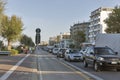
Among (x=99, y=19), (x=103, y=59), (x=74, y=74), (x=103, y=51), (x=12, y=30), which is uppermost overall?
(x=99, y=19)

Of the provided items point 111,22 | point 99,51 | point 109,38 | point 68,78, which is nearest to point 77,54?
point 109,38

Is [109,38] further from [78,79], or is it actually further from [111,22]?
[111,22]

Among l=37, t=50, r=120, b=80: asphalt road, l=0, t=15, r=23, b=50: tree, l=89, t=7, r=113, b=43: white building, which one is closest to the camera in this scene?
l=37, t=50, r=120, b=80: asphalt road

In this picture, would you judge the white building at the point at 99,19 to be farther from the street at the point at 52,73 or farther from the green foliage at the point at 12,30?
the street at the point at 52,73

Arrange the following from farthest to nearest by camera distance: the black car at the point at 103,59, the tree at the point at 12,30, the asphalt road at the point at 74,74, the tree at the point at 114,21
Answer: the tree at the point at 12,30 < the tree at the point at 114,21 < the black car at the point at 103,59 < the asphalt road at the point at 74,74

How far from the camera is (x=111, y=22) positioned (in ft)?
256

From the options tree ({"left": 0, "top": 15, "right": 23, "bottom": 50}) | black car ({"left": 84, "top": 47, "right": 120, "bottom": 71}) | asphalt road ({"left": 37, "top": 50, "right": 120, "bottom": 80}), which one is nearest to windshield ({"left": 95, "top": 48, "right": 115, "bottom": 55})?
black car ({"left": 84, "top": 47, "right": 120, "bottom": 71})

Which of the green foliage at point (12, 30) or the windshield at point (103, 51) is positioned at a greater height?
the green foliage at point (12, 30)

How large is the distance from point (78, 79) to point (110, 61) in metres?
6.70

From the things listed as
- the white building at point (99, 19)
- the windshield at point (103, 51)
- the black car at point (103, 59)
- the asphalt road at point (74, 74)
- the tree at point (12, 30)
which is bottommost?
the asphalt road at point (74, 74)

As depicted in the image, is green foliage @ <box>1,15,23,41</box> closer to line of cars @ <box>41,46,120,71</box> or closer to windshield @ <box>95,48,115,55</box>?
line of cars @ <box>41,46,120,71</box>

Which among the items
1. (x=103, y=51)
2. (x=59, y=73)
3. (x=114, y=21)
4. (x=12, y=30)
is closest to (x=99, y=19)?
(x=114, y=21)

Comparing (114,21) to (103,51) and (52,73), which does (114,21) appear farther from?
(52,73)

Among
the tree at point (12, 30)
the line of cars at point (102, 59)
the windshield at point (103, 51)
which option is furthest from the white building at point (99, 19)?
the windshield at point (103, 51)
